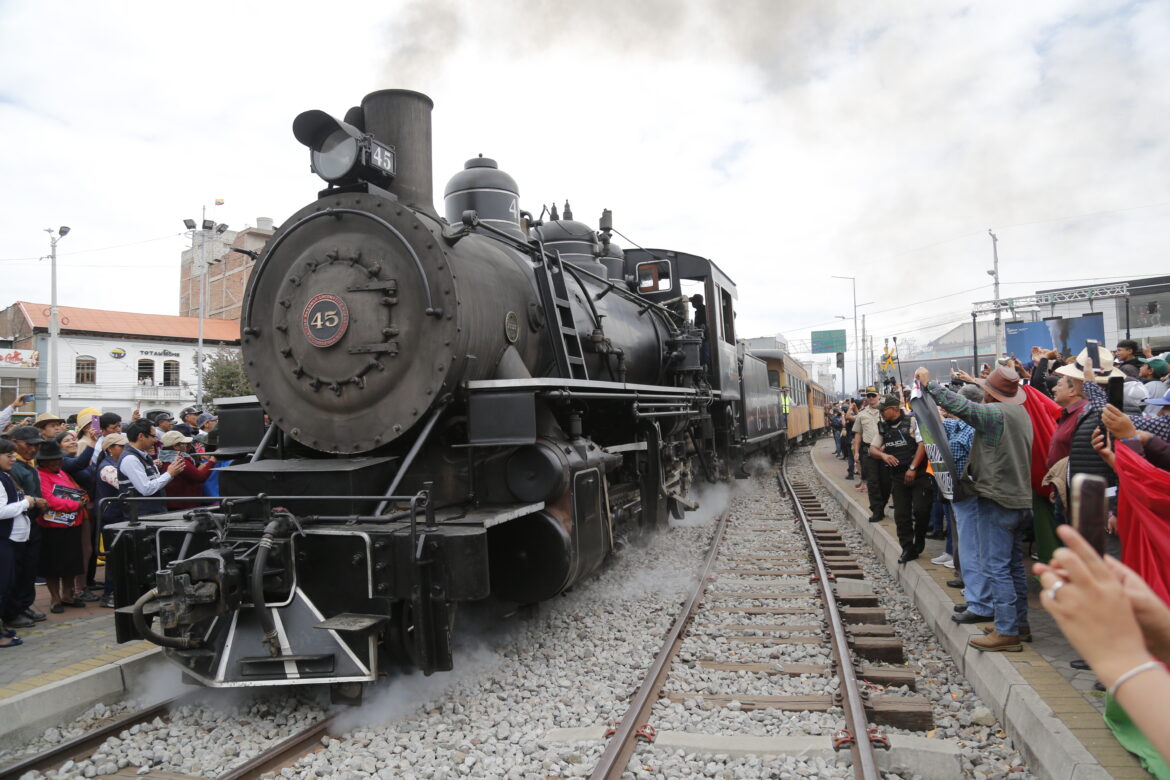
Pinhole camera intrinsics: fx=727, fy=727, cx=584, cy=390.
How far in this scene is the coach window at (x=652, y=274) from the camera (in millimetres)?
9430

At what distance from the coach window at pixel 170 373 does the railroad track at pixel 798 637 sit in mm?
36476

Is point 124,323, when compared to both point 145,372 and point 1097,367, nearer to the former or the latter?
point 145,372

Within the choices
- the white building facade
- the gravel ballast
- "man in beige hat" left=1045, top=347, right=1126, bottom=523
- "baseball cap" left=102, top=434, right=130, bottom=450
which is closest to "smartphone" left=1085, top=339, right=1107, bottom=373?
"man in beige hat" left=1045, top=347, right=1126, bottom=523

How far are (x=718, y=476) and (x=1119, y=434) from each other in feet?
25.4

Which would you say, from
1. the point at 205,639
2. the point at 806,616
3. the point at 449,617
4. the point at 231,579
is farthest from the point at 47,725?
the point at 806,616

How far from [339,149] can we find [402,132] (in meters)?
0.51

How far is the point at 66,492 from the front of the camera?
564 centimetres

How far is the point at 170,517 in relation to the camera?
4.26 metres

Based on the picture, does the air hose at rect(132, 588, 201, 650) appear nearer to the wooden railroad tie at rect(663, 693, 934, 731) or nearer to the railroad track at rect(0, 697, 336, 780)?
the railroad track at rect(0, 697, 336, 780)

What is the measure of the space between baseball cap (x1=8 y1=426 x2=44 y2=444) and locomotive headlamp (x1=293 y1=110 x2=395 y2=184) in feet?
10.2

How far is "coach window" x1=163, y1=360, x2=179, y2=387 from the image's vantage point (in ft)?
122

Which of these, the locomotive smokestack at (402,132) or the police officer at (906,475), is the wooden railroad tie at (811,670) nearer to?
the police officer at (906,475)

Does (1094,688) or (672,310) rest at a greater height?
(672,310)

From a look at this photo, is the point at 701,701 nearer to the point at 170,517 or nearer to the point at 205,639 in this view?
the point at 205,639
